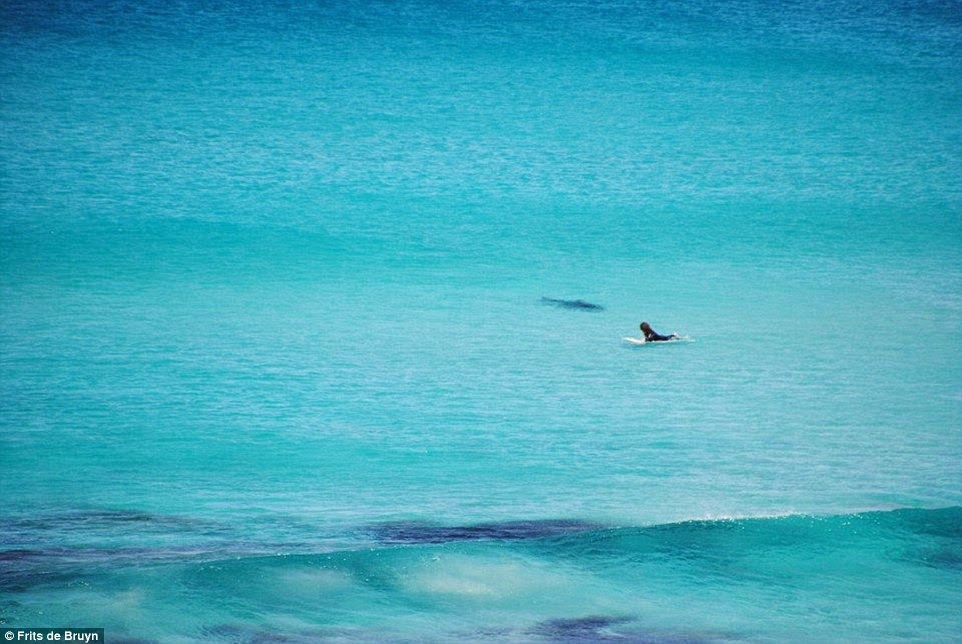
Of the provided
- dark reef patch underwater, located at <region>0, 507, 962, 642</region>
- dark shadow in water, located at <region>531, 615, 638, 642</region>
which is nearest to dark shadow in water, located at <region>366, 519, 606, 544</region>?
dark reef patch underwater, located at <region>0, 507, 962, 642</region>

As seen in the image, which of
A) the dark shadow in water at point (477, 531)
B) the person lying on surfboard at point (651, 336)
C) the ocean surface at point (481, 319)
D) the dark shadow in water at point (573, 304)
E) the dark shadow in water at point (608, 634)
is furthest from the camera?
the dark shadow in water at point (573, 304)

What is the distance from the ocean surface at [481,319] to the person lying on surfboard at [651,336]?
0.16m

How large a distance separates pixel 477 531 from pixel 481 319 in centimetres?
310

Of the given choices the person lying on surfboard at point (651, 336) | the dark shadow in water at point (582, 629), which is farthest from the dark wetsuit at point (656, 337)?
the dark shadow in water at point (582, 629)

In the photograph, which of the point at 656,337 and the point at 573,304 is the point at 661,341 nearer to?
the point at 656,337

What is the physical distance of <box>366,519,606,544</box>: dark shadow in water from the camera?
13.9ft

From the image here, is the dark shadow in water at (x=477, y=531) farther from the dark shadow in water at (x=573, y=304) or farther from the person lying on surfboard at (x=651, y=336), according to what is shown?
the dark shadow in water at (x=573, y=304)

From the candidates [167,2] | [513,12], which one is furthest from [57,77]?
[513,12]

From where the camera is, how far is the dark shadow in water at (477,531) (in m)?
4.24

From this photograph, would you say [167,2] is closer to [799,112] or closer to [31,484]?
[799,112]

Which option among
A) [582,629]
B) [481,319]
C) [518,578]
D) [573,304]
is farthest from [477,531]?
Answer: [573,304]

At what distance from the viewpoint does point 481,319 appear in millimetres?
7316

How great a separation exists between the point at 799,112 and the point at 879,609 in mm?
7563

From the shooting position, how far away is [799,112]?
35.3 ft
